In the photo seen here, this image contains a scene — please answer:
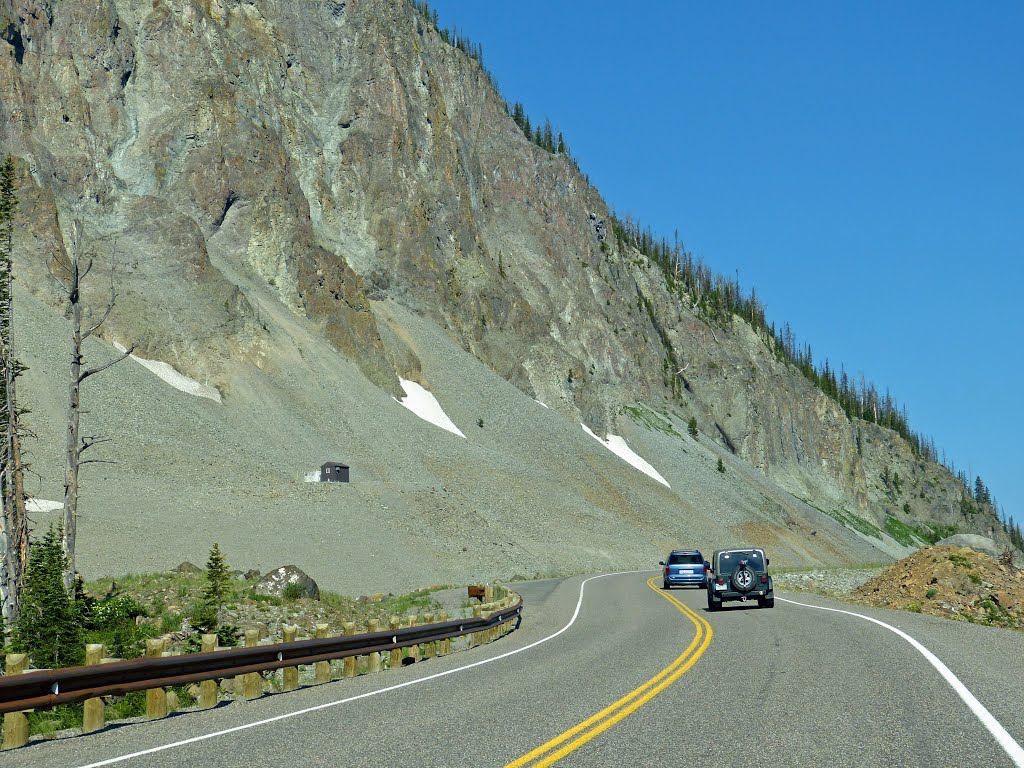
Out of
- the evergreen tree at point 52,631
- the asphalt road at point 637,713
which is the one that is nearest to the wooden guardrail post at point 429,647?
Answer: the asphalt road at point 637,713

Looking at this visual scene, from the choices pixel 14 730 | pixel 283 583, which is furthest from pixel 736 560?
pixel 14 730

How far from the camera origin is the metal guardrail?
9.53 m

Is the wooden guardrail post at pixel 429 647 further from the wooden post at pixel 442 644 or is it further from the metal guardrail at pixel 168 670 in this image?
the metal guardrail at pixel 168 670

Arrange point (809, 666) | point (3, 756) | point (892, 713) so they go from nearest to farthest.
A: point (3, 756), point (892, 713), point (809, 666)

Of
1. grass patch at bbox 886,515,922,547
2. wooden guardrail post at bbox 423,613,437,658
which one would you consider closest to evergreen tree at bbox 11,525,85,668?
wooden guardrail post at bbox 423,613,437,658

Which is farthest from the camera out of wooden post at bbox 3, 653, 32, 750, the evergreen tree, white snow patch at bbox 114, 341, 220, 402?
white snow patch at bbox 114, 341, 220, 402

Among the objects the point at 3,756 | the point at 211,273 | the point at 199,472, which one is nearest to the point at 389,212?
the point at 211,273

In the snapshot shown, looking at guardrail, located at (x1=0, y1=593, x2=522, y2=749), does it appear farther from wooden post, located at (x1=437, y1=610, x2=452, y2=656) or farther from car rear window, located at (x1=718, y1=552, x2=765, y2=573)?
car rear window, located at (x1=718, y1=552, x2=765, y2=573)

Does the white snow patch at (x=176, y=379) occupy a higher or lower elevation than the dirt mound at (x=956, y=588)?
higher

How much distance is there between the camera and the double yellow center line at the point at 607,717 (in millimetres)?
8164

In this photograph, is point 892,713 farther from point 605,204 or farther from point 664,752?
point 605,204

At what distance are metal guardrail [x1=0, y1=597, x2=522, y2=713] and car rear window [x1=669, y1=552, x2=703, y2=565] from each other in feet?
91.7

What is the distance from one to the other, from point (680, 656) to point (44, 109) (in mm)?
82855

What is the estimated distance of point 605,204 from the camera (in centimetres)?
16125
